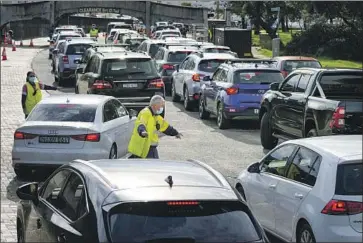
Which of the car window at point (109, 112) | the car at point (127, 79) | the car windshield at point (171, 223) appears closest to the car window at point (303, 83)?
the car window at point (109, 112)

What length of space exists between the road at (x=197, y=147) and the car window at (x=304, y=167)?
3.77 ft

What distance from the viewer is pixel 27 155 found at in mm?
12680

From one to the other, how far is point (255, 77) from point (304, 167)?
38.2 ft

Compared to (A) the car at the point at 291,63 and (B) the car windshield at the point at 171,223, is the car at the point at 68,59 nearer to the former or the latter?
(A) the car at the point at 291,63

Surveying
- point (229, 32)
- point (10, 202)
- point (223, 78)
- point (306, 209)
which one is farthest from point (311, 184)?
point (229, 32)

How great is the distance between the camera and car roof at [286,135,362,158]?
24.4 ft

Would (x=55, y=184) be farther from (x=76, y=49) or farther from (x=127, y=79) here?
(x=76, y=49)

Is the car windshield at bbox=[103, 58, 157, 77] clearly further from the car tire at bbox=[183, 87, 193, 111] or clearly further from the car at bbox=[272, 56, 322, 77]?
the car at bbox=[272, 56, 322, 77]

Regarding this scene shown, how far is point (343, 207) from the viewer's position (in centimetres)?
723

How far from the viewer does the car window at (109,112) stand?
13.6 m

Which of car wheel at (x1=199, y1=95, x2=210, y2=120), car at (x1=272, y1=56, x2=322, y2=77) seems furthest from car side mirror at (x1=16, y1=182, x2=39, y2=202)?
car at (x1=272, y1=56, x2=322, y2=77)

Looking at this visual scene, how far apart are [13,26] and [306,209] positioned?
7247cm

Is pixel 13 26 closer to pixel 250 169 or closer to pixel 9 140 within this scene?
pixel 9 140

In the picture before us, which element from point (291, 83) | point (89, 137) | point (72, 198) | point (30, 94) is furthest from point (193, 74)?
point (72, 198)
